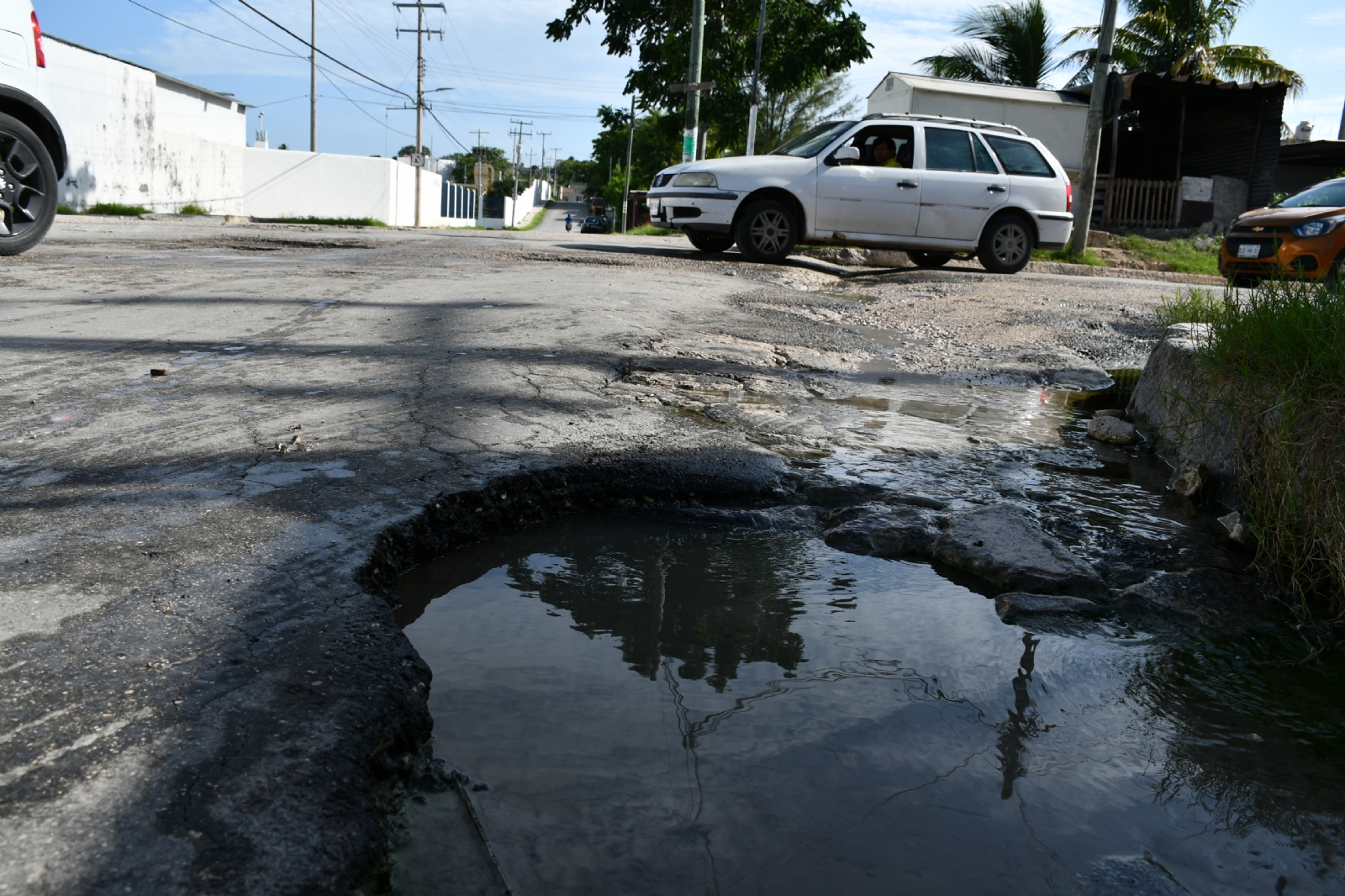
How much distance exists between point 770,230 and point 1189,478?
7.02 metres

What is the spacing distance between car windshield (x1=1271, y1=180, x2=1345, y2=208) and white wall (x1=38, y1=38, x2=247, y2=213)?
1686 centimetres

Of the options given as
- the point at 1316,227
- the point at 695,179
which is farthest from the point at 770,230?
the point at 1316,227

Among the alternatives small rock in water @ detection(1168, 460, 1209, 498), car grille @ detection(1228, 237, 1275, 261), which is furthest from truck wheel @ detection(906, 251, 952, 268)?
small rock in water @ detection(1168, 460, 1209, 498)

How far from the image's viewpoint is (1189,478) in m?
3.26

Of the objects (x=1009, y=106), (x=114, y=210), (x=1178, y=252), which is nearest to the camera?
(x=1178, y=252)

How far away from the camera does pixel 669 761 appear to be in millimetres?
1580

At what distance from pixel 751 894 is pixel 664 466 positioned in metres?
1.80

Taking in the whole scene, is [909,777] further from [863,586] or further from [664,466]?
[664,466]

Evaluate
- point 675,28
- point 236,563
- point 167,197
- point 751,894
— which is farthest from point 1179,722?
point 167,197

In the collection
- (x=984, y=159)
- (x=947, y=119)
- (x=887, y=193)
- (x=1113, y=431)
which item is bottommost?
(x=1113, y=431)

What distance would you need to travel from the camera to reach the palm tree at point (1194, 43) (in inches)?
992

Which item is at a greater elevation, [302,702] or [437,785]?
[302,702]

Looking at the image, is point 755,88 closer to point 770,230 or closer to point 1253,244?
point 770,230

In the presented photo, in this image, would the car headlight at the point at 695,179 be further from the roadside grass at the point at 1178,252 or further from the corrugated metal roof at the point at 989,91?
the corrugated metal roof at the point at 989,91
